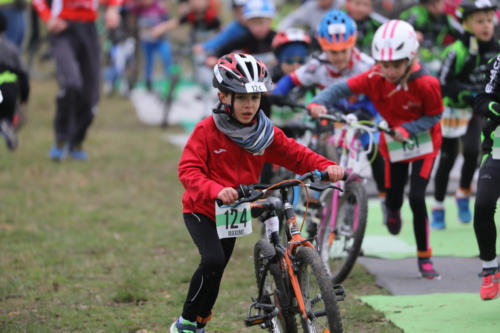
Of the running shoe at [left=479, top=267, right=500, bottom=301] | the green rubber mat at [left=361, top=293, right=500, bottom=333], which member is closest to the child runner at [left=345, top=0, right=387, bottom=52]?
the green rubber mat at [left=361, top=293, right=500, bottom=333]

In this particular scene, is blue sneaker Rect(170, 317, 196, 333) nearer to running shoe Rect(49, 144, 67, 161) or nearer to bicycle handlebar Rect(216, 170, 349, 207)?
bicycle handlebar Rect(216, 170, 349, 207)

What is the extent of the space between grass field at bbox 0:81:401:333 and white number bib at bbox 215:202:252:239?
0.80 meters

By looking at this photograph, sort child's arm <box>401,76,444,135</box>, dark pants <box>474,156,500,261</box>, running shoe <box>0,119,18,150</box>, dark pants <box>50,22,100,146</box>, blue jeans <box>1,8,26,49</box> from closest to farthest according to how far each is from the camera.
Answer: dark pants <box>474,156,500,261</box>, child's arm <box>401,76,444,135</box>, running shoe <box>0,119,18,150</box>, dark pants <box>50,22,100,146</box>, blue jeans <box>1,8,26,49</box>

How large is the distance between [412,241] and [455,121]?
1.28 metres

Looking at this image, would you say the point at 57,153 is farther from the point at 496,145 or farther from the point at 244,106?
the point at 496,145

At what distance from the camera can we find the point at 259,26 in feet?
30.7

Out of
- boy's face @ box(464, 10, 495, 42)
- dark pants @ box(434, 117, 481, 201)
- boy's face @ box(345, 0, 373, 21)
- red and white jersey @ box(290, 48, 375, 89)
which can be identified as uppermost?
boy's face @ box(345, 0, 373, 21)

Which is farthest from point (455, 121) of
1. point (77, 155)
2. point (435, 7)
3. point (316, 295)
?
point (77, 155)

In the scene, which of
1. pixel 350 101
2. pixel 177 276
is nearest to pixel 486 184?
pixel 350 101

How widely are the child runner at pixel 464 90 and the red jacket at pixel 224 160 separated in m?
3.17

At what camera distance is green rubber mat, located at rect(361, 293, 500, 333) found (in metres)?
5.31

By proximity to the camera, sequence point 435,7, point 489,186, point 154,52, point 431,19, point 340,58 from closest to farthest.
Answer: point 489,186
point 340,58
point 435,7
point 431,19
point 154,52

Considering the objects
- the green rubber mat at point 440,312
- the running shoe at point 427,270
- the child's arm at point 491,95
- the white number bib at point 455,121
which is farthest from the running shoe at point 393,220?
the child's arm at point 491,95

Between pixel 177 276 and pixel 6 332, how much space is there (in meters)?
1.75
